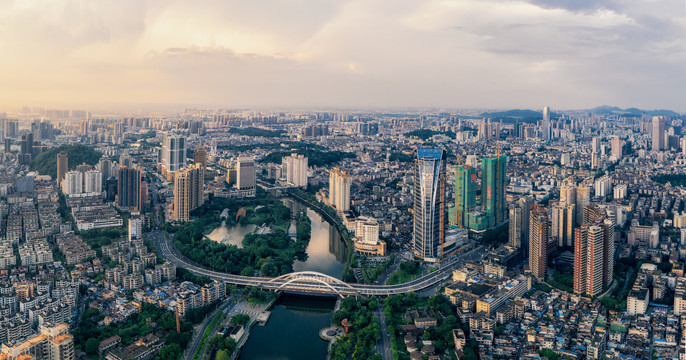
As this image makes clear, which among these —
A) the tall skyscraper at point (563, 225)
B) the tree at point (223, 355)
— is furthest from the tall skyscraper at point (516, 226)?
the tree at point (223, 355)

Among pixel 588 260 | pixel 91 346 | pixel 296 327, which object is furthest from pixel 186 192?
pixel 588 260

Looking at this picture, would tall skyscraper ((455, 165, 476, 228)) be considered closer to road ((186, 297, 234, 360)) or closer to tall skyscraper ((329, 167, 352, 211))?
tall skyscraper ((329, 167, 352, 211))

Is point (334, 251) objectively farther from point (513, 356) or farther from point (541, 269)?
point (513, 356)

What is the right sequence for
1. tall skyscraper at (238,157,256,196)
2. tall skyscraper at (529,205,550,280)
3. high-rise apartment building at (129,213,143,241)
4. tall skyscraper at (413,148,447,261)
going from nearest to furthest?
1. tall skyscraper at (529,205,550,280)
2. tall skyscraper at (413,148,447,261)
3. high-rise apartment building at (129,213,143,241)
4. tall skyscraper at (238,157,256,196)

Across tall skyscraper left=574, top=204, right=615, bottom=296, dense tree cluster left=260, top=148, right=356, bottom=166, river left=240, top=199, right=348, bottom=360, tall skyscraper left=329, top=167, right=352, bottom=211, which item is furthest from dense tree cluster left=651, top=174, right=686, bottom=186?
river left=240, top=199, right=348, bottom=360

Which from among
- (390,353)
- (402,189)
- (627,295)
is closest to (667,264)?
(627,295)

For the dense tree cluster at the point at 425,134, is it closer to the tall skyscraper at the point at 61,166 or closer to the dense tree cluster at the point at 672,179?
the dense tree cluster at the point at 672,179

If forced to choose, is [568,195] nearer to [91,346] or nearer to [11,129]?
[91,346]

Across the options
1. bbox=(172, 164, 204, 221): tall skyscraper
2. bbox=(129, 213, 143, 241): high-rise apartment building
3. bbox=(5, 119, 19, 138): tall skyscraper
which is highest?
bbox=(5, 119, 19, 138): tall skyscraper
